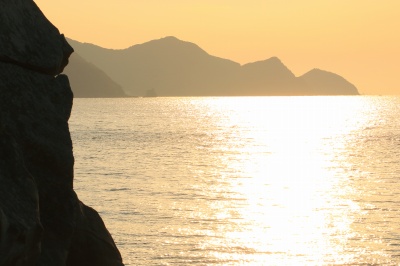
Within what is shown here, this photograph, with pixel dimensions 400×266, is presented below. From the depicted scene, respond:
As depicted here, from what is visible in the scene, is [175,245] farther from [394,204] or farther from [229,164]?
[229,164]

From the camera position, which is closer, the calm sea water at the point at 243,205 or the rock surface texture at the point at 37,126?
the rock surface texture at the point at 37,126

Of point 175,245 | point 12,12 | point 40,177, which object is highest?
point 12,12

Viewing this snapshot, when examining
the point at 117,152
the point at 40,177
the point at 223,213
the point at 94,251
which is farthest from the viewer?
the point at 117,152

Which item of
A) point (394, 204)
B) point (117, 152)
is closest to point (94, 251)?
point (394, 204)

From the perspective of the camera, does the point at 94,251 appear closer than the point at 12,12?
No

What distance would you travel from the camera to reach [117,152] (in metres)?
106

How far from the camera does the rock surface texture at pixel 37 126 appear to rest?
12.9 meters

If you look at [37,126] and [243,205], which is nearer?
[37,126]

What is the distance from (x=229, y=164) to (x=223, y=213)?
150 feet

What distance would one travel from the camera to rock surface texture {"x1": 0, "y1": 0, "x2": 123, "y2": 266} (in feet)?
42.3

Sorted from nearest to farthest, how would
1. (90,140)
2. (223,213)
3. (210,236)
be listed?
(210,236) → (223,213) → (90,140)

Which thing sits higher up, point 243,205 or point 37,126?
point 37,126

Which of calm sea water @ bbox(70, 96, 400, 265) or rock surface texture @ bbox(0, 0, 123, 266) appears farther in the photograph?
calm sea water @ bbox(70, 96, 400, 265)

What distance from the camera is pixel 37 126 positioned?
14.8 metres
